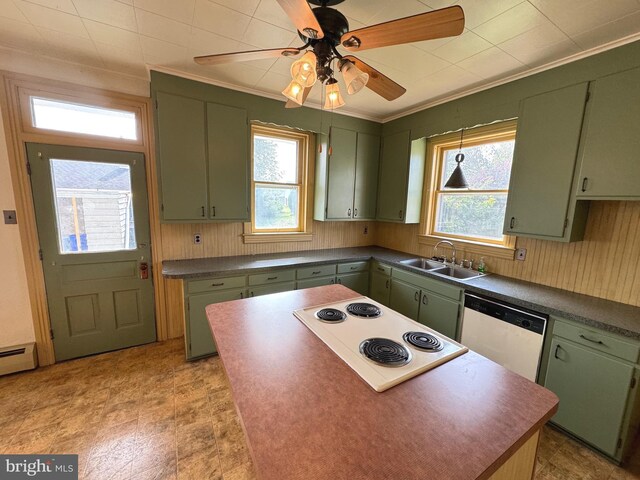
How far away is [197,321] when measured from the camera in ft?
7.93

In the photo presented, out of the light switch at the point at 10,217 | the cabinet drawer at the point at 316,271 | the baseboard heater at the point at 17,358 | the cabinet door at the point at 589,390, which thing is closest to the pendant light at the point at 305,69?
the cabinet drawer at the point at 316,271

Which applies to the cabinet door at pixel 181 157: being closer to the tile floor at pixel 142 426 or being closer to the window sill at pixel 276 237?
the window sill at pixel 276 237

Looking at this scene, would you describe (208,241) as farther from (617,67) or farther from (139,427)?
(617,67)

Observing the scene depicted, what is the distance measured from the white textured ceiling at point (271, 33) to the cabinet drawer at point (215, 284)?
183cm

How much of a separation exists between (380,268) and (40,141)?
3400 mm

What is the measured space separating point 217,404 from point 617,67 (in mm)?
3608

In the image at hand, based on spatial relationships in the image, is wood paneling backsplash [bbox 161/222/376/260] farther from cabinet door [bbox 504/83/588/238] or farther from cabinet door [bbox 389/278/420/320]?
cabinet door [bbox 504/83/588/238]

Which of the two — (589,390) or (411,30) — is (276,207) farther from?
(589,390)

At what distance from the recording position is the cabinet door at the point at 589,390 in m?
1.56

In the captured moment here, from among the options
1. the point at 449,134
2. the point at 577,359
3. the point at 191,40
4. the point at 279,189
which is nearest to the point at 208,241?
the point at 279,189

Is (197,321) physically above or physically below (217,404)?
above

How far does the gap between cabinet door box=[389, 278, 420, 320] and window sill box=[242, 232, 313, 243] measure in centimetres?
123

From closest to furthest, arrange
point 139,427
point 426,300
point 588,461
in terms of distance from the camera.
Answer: point 588,461, point 139,427, point 426,300

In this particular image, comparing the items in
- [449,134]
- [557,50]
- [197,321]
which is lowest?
[197,321]
